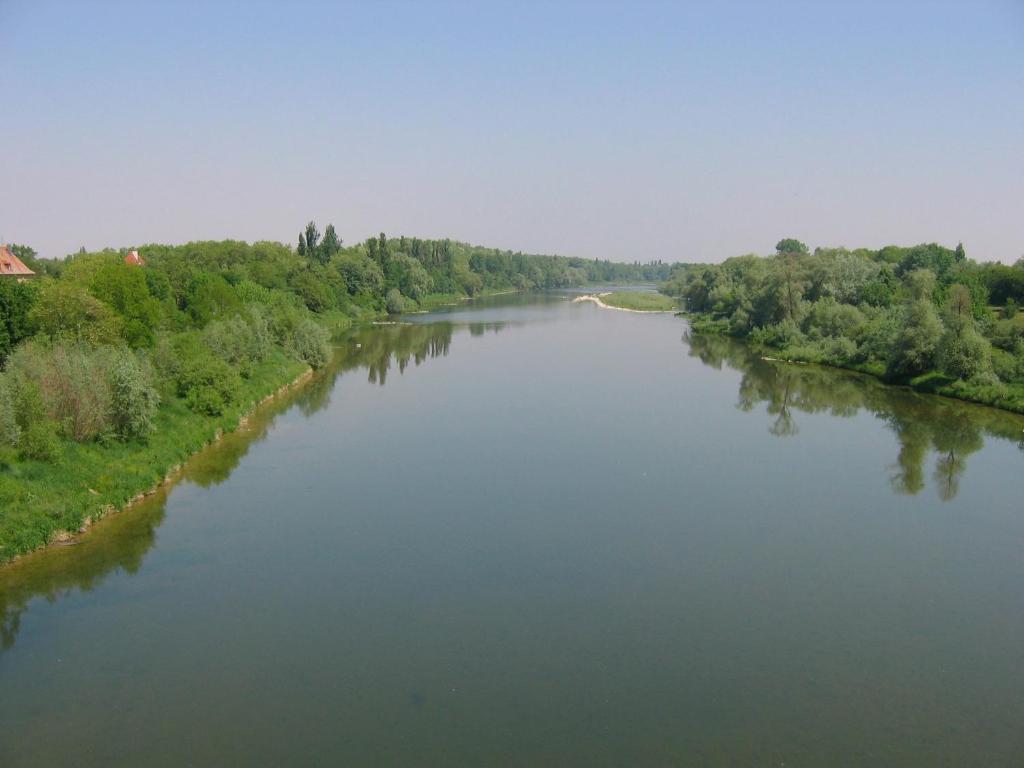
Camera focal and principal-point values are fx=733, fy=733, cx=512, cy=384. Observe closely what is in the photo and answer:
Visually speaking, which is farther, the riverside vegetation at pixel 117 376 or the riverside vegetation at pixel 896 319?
the riverside vegetation at pixel 896 319

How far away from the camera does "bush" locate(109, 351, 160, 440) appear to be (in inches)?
662

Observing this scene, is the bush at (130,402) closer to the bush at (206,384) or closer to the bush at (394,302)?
the bush at (206,384)

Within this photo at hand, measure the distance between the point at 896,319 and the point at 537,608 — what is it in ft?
101

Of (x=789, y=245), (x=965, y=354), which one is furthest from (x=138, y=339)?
(x=789, y=245)

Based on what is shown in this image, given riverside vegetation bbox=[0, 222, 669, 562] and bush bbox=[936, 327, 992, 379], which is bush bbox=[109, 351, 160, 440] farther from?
bush bbox=[936, 327, 992, 379]

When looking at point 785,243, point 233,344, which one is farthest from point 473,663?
point 785,243

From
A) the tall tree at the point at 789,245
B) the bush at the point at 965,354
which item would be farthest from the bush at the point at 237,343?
the tall tree at the point at 789,245

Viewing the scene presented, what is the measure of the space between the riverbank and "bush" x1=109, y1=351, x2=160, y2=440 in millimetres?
27043

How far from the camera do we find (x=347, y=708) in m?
8.88

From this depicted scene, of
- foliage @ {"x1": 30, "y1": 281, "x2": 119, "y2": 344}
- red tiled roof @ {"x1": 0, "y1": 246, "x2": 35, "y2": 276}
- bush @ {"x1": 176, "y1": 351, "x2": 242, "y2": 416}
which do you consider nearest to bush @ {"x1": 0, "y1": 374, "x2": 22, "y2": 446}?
bush @ {"x1": 176, "y1": 351, "x2": 242, "y2": 416}

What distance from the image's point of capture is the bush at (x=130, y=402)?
16812 mm

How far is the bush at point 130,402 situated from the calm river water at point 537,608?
5.21ft

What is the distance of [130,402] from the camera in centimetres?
1689

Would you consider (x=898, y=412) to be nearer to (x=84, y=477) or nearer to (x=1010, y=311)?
(x=1010, y=311)
